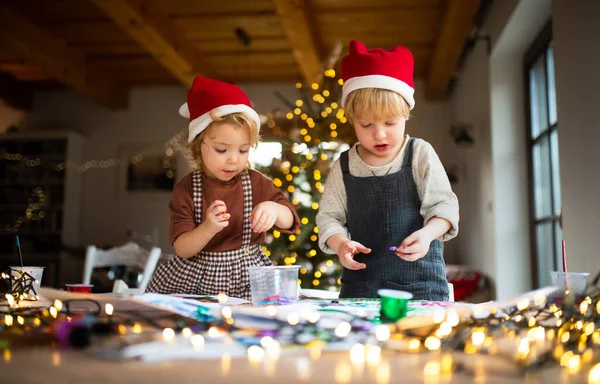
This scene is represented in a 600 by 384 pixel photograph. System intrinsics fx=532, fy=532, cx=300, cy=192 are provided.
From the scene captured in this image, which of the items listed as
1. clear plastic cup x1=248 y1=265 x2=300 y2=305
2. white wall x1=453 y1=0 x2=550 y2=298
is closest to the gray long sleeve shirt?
clear plastic cup x1=248 y1=265 x2=300 y2=305

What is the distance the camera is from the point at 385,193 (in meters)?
1.30

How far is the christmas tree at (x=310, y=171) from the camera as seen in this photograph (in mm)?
3322

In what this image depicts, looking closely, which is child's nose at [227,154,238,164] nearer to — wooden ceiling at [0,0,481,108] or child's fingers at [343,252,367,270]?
child's fingers at [343,252,367,270]

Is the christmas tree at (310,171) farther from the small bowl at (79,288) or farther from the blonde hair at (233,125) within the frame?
the small bowl at (79,288)

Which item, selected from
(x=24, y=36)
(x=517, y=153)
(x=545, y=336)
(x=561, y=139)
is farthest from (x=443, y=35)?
(x=545, y=336)

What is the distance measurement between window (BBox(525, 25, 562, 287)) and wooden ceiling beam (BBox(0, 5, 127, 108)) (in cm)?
405

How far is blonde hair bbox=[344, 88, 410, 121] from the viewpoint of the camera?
125 cm

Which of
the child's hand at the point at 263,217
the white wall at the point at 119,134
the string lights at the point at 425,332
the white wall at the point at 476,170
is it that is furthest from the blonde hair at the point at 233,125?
the white wall at the point at 119,134

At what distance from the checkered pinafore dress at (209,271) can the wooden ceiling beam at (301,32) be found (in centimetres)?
256

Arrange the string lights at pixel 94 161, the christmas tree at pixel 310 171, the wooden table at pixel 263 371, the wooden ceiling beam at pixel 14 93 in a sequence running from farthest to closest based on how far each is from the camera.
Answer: the string lights at pixel 94 161 < the wooden ceiling beam at pixel 14 93 < the christmas tree at pixel 310 171 < the wooden table at pixel 263 371

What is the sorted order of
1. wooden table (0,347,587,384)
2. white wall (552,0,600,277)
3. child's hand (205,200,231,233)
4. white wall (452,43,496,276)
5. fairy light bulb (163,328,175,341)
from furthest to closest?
white wall (452,43,496,276)
white wall (552,0,600,277)
child's hand (205,200,231,233)
fairy light bulb (163,328,175,341)
wooden table (0,347,587,384)

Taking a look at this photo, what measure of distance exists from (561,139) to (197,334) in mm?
2208

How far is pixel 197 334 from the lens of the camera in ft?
2.06

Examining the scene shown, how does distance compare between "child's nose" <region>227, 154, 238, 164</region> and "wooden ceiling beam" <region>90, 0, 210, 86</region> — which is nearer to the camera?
"child's nose" <region>227, 154, 238, 164</region>
